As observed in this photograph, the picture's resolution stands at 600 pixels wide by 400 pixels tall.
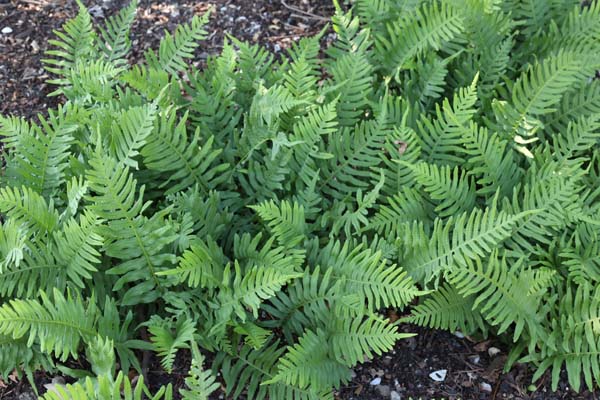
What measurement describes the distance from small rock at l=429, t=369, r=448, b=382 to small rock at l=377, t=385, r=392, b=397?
180mm

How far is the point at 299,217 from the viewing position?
8.61 ft

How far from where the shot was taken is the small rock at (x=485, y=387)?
268cm

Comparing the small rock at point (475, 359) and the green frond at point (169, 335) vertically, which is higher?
the green frond at point (169, 335)

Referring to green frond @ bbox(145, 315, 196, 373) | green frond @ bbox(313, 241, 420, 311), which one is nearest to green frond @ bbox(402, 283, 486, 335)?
green frond @ bbox(313, 241, 420, 311)

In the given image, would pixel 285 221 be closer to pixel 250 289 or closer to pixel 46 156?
pixel 250 289

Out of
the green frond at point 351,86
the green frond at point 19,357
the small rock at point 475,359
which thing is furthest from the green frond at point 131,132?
the small rock at point 475,359

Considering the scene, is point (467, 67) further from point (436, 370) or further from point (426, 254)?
point (436, 370)

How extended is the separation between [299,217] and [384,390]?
0.73 metres

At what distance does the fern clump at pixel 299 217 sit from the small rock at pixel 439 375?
0.22 metres

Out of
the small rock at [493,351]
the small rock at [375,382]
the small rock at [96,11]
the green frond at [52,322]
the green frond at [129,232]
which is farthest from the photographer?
the small rock at [96,11]

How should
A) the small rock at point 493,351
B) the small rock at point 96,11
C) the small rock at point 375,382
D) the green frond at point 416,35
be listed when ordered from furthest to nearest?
1. the small rock at point 96,11
2. the green frond at point 416,35
3. the small rock at point 493,351
4. the small rock at point 375,382

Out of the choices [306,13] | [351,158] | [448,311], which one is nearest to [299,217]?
[351,158]

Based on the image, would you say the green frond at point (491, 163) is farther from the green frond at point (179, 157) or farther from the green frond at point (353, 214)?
the green frond at point (179, 157)

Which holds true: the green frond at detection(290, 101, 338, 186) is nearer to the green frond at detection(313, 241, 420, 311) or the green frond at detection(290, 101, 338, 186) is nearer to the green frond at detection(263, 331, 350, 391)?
the green frond at detection(313, 241, 420, 311)
